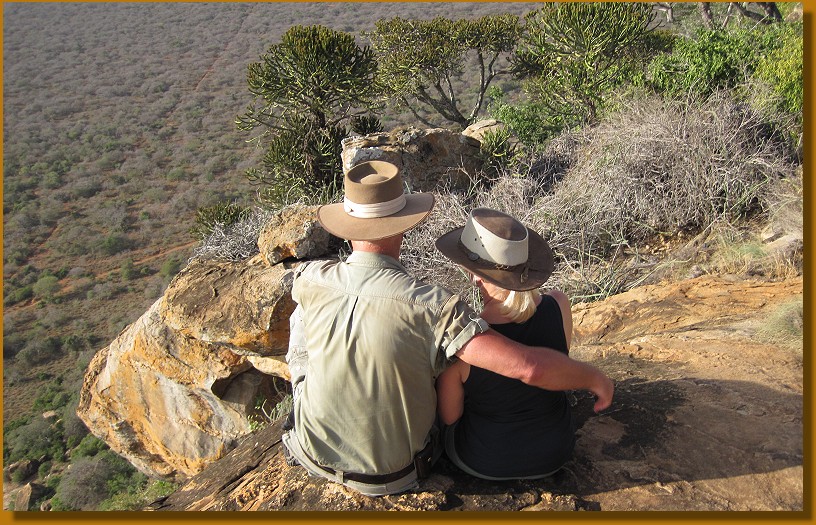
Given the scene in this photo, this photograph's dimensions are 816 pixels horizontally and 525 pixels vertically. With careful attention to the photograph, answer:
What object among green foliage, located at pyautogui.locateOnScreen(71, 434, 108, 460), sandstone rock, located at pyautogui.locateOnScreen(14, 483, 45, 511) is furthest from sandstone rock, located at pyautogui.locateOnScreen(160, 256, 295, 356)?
green foliage, located at pyautogui.locateOnScreen(71, 434, 108, 460)

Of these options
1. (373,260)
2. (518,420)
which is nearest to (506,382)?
(518,420)

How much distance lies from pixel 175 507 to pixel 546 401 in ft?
6.62

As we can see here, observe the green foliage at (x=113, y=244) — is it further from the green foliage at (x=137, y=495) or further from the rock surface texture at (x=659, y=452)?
the rock surface texture at (x=659, y=452)

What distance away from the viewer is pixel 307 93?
411 inches

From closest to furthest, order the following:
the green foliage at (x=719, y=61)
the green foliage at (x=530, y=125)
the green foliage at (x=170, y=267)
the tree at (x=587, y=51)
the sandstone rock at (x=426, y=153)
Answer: the green foliage at (x=719, y=61) < the sandstone rock at (x=426, y=153) < the tree at (x=587, y=51) < the green foliage at (x=530, y=125) < the green foliage at (x=170, y=267)

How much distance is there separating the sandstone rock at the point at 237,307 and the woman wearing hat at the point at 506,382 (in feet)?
12.1

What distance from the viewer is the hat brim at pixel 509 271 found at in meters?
2.46

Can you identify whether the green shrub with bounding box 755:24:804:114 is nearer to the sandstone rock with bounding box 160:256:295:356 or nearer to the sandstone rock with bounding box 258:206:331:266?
the sandstone rock with bounding box 258:206:331:266

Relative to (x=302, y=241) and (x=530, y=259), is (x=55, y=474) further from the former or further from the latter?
(x=530, y=259)

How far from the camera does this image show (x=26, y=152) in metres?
28.5

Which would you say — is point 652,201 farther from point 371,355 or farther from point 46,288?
point 46,288

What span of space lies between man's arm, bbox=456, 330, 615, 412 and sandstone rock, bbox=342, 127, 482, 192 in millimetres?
6188

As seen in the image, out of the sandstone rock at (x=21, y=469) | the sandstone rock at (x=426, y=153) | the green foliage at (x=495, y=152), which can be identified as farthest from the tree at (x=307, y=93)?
the sandstone rock at (x=21, y=469)

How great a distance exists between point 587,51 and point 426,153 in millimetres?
4559
